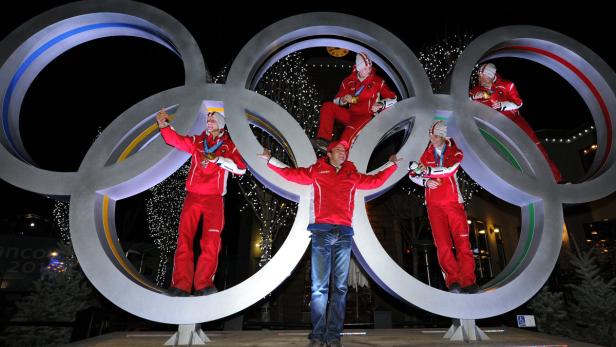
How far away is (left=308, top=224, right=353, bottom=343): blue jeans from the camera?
2.89 m

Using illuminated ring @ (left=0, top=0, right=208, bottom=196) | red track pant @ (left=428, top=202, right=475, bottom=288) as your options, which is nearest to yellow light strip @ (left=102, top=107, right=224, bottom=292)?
illuminated ring @ (left=0, top=0, right=208, bottom=196)

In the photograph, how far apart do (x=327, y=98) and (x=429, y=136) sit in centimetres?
762

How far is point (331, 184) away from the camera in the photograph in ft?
10.9

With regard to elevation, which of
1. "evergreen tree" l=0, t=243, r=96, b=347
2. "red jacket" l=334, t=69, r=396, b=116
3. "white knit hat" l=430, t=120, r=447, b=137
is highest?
"red jacket" l=334, t=69, r=396, b=116

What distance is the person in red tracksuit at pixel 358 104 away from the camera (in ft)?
13.5

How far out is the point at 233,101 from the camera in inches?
142

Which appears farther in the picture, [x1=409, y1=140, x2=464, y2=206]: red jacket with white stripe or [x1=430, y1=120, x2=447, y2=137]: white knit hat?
[x1=430, y1=120, x2=447, y2=137]: white knit hat

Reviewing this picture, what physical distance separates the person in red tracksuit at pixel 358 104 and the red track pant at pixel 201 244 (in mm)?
1472

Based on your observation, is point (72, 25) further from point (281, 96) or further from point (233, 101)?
point (281, 96)

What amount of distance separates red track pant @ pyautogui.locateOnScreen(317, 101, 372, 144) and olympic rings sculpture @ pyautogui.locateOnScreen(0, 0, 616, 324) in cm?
44

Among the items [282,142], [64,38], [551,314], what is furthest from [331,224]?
[551,314]

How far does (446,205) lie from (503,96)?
181cm

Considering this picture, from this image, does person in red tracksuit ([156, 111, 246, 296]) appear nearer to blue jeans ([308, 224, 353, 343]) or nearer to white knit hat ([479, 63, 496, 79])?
blue jeans ([308, 224, 353, 343])

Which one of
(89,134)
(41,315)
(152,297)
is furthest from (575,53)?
(89,134)
